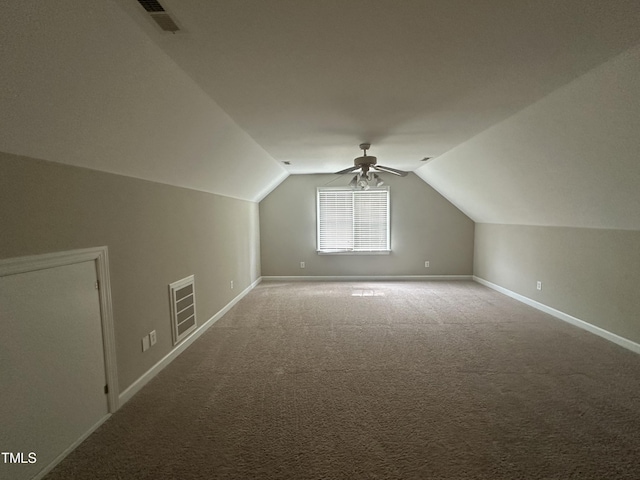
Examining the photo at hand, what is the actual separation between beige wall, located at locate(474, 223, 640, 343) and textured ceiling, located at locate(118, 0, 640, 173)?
2065mm

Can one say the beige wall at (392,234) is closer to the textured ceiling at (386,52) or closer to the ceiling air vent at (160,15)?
the textured ceiling at (386,52)

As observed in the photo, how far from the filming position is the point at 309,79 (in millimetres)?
2031

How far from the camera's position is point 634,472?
5.06ft

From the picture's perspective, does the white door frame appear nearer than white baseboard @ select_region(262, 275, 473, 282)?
Yes

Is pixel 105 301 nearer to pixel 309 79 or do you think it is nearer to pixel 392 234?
pixel 309 79

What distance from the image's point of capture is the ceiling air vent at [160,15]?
129cm

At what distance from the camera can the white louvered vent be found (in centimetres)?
291

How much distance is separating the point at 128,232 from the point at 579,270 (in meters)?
5.18

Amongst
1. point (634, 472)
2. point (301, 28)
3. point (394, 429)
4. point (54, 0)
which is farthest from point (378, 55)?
point (634, 472)

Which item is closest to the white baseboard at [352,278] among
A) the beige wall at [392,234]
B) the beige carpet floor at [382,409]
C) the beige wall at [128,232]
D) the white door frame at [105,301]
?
the beige wall at [392,234]

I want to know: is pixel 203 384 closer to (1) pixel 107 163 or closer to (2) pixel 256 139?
(1) pixel 107 163

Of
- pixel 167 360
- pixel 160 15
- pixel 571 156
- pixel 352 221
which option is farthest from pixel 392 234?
pixel 160 15

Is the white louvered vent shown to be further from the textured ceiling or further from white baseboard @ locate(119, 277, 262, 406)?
the textured ceiling

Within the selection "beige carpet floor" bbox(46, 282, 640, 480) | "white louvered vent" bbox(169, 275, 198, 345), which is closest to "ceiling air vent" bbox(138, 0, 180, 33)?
"white louvered vent" bbox(169, 275, 198, 345)
